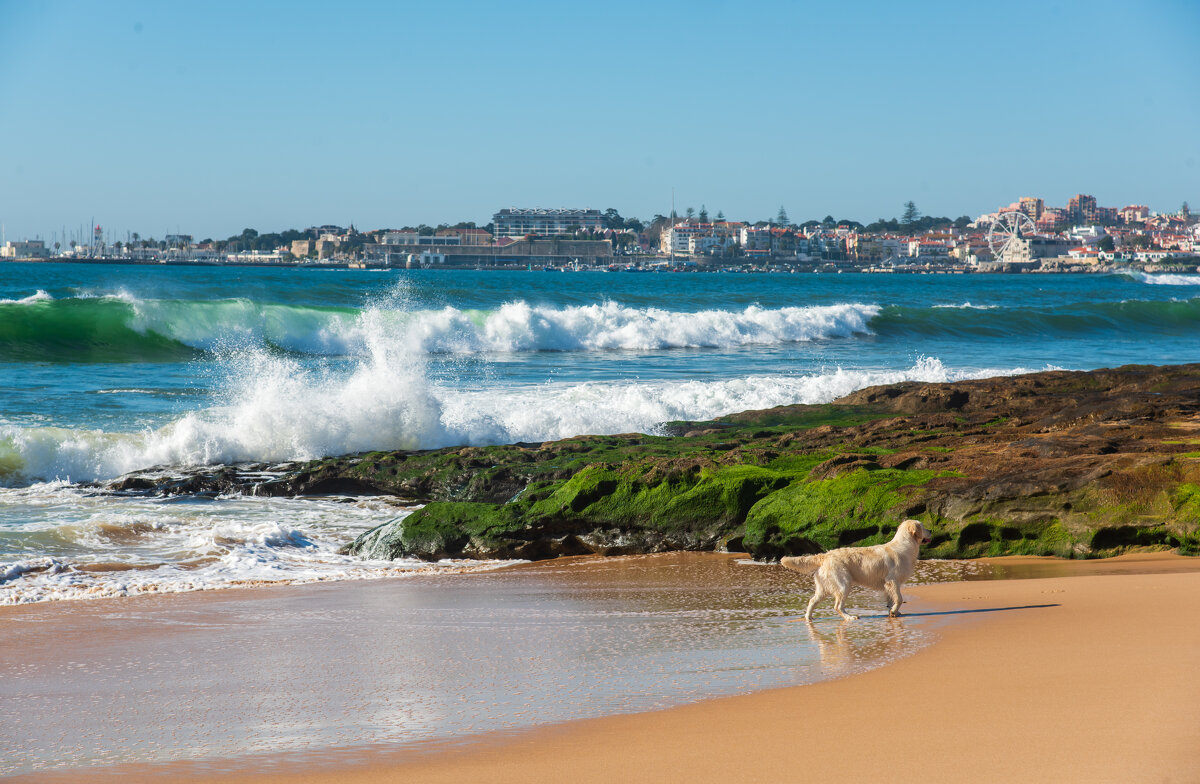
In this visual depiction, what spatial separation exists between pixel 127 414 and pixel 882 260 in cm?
15125

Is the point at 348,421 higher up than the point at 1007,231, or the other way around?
the point at 1007,231

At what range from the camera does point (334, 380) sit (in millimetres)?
16031

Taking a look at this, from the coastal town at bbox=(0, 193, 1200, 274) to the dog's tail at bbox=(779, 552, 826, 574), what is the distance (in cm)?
11922

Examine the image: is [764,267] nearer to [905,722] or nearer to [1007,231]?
[1007,231]

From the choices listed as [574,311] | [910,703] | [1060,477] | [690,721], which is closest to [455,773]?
[690,721]

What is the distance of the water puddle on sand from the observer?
168 inches

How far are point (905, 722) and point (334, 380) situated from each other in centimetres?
1317

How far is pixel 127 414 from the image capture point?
15.4 metres

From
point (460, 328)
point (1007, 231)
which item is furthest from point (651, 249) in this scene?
point (460, 328)

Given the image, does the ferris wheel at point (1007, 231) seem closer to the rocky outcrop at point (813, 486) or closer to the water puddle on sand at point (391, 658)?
the rocky outcrop at point (813, 486)

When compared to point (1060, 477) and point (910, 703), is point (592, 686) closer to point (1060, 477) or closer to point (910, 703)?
point (910, 703)

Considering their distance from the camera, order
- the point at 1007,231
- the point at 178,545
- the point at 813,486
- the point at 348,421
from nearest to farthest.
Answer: the point at 813,486 → the point at 178,545 → the point at 348,421 → the point at 1007,231

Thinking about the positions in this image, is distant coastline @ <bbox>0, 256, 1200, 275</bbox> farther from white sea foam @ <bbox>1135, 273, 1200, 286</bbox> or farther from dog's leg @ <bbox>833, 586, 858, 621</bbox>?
dog's leg @ <bbox>833, 586, 858, 621</bbox>

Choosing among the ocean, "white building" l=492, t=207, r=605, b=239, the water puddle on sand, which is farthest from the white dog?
"white building" l=492, t=207, r=605, b=239
